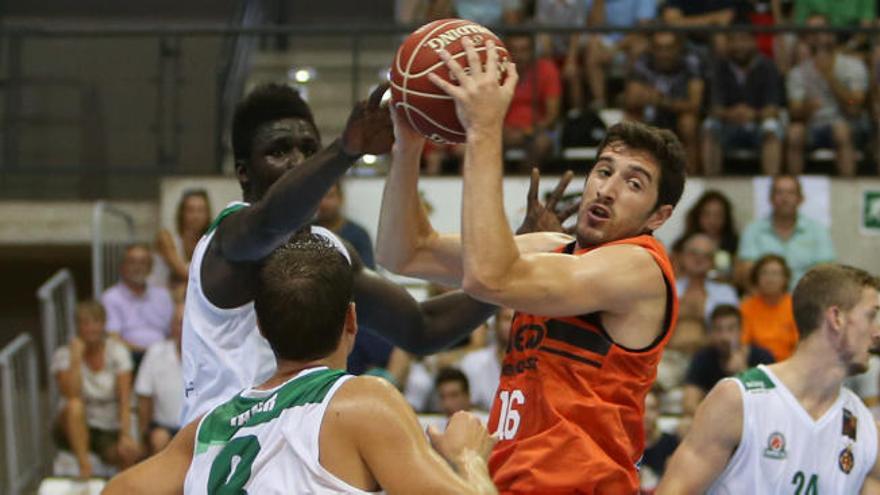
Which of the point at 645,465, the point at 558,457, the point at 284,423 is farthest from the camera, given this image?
the point at 645,465

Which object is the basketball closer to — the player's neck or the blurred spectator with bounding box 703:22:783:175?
the player's neck

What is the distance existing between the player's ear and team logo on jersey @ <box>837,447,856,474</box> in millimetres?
1887

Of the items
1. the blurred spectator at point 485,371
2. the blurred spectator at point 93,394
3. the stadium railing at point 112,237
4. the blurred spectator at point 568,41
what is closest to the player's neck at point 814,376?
the blurred spectator at point 485,371

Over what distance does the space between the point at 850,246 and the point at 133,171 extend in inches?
215

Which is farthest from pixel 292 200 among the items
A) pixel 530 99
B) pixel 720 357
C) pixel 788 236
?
pixel 530 99

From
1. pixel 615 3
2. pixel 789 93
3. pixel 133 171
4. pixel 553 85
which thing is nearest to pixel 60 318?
pixel 133 171

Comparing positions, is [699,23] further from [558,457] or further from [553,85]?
[558,457]

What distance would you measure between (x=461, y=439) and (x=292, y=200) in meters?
1.52

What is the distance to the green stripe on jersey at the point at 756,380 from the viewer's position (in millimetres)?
6137

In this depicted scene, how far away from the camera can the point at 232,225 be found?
A: 16.9 feet

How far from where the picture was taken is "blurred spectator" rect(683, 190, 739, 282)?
429 inches

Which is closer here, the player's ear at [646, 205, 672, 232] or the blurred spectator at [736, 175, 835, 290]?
the player's ear at [646, 205, 672, 232]

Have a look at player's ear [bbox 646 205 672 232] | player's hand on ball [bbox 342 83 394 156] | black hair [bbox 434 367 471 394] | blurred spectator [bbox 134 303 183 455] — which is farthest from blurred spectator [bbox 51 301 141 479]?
player's ear [bbox 646 205 672 232]

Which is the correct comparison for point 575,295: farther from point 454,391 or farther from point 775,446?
point 454,391
